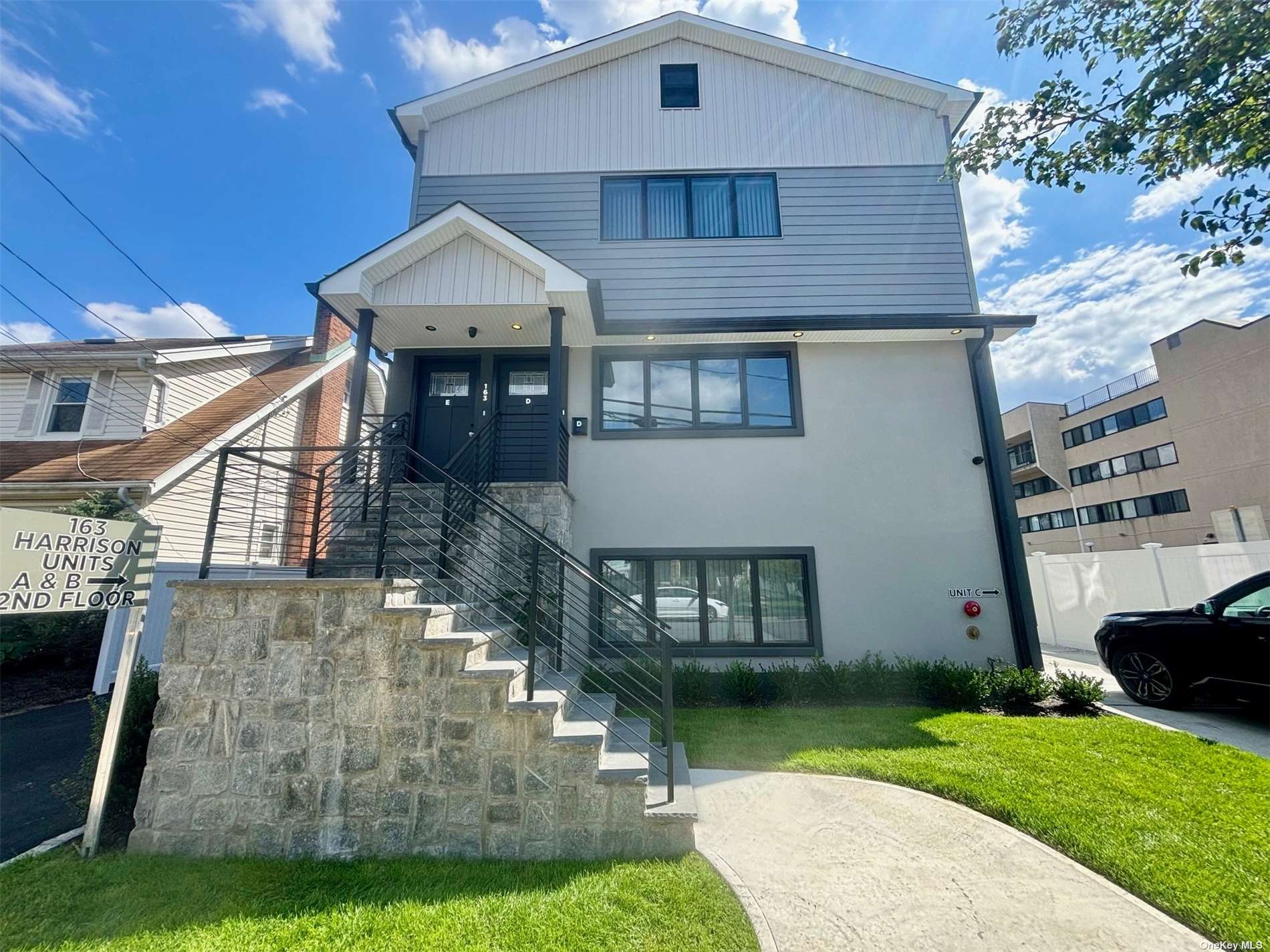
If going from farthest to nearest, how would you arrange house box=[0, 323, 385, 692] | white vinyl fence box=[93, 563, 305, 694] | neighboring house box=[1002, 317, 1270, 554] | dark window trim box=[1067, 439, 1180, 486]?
1. dark window trim box=[1067, 439, 1180, 486]
2. neighboring house box=[1002, 317, 1270, 554]
3. house box=[0, 323, 385, 692]
4. white vinyl fence box=[93, 563, 305, 694]

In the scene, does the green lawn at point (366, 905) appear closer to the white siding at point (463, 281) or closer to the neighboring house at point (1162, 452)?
the white siding at point (463, 281)

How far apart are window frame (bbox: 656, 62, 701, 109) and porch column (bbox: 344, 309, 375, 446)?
656cm

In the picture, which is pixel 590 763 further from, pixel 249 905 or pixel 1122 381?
pixel 1122 381

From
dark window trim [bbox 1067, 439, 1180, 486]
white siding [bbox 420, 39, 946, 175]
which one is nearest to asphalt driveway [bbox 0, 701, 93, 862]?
white siding [bbox 420, 39, 946, 175]

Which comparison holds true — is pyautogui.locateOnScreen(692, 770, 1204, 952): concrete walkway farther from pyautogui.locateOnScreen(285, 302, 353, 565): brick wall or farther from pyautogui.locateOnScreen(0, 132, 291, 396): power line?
pyautogui.locateOnScreen(285, 302, 353, 565): brick wall

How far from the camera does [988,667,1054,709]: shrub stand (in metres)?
5.97

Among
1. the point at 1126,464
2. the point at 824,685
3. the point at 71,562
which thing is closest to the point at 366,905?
the point at 71,562

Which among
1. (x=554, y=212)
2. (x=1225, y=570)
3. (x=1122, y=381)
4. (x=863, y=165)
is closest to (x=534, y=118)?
(x=554, y=212)

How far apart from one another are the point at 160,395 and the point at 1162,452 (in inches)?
1418

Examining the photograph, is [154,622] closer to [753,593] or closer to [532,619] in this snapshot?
[532,619]

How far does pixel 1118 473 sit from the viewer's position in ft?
82.9

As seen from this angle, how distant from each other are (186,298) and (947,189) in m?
12.4

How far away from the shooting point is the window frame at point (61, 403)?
32.9ft

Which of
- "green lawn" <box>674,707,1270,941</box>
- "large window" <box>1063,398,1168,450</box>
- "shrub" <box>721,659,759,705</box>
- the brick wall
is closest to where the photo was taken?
"green lawn" <box>674,707,1270,941</box>
